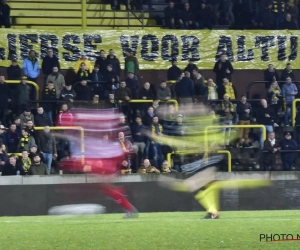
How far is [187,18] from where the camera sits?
28.6 m

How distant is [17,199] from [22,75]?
570 cm

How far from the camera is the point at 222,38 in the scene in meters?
28.4

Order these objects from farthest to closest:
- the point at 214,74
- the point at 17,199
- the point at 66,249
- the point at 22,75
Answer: the point at 214,74, the point at 22,75, the point at 17,199, the point at 66,249

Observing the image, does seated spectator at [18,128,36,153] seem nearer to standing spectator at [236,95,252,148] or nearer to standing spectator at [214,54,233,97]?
standing spectator at [236,95,252,148]

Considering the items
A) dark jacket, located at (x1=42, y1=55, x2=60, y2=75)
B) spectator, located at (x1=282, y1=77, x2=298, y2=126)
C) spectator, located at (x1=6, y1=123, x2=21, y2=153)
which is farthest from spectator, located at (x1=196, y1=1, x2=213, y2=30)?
spectator, located at (x1=6, y1=123, x2=21, y2=153)

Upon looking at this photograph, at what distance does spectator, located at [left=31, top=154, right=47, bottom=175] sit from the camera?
71.5 ft

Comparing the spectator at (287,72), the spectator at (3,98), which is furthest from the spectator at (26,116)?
the spectator at (287,72)

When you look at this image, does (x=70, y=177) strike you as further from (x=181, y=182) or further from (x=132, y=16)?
(x=132, y=16)

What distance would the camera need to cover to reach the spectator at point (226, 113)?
24.3 metres

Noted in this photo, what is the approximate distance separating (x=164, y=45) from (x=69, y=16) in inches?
127

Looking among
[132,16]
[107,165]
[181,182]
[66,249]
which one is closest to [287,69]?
[132,16]

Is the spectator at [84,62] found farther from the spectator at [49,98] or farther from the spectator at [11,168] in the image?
the spectator at [11,168]

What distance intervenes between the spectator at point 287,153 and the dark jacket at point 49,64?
20.0 feet

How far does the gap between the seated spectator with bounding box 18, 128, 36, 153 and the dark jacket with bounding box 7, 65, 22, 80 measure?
2882mm
